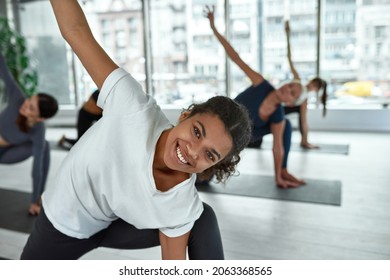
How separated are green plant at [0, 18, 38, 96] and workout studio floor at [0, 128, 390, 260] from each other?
111 inches

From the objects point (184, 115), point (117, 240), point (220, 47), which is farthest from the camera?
point (220, 47)

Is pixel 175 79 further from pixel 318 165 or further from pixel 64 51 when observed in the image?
pixel 318 165

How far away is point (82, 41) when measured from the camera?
1.03m

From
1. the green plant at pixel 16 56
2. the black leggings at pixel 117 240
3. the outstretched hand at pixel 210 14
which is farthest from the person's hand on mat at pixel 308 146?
the green plant at pixel 16 56

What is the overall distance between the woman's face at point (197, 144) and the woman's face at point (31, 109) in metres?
1.56

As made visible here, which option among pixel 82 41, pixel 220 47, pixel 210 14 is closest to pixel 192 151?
pixel 82 41

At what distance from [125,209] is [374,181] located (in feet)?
8.17

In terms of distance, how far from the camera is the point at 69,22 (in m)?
1.04

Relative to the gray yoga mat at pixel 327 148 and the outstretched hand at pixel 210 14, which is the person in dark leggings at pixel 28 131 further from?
the gray yoga mat at pixel 327 148

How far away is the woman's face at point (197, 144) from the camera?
36.8 inches

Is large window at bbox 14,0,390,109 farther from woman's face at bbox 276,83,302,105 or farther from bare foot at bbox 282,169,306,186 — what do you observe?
bare foot at bbox 282,169,306,186

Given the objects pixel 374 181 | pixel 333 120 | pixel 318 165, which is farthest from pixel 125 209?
pixel 333 120

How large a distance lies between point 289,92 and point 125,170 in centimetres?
185

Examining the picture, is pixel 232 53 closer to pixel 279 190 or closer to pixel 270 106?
pixel 270 106
